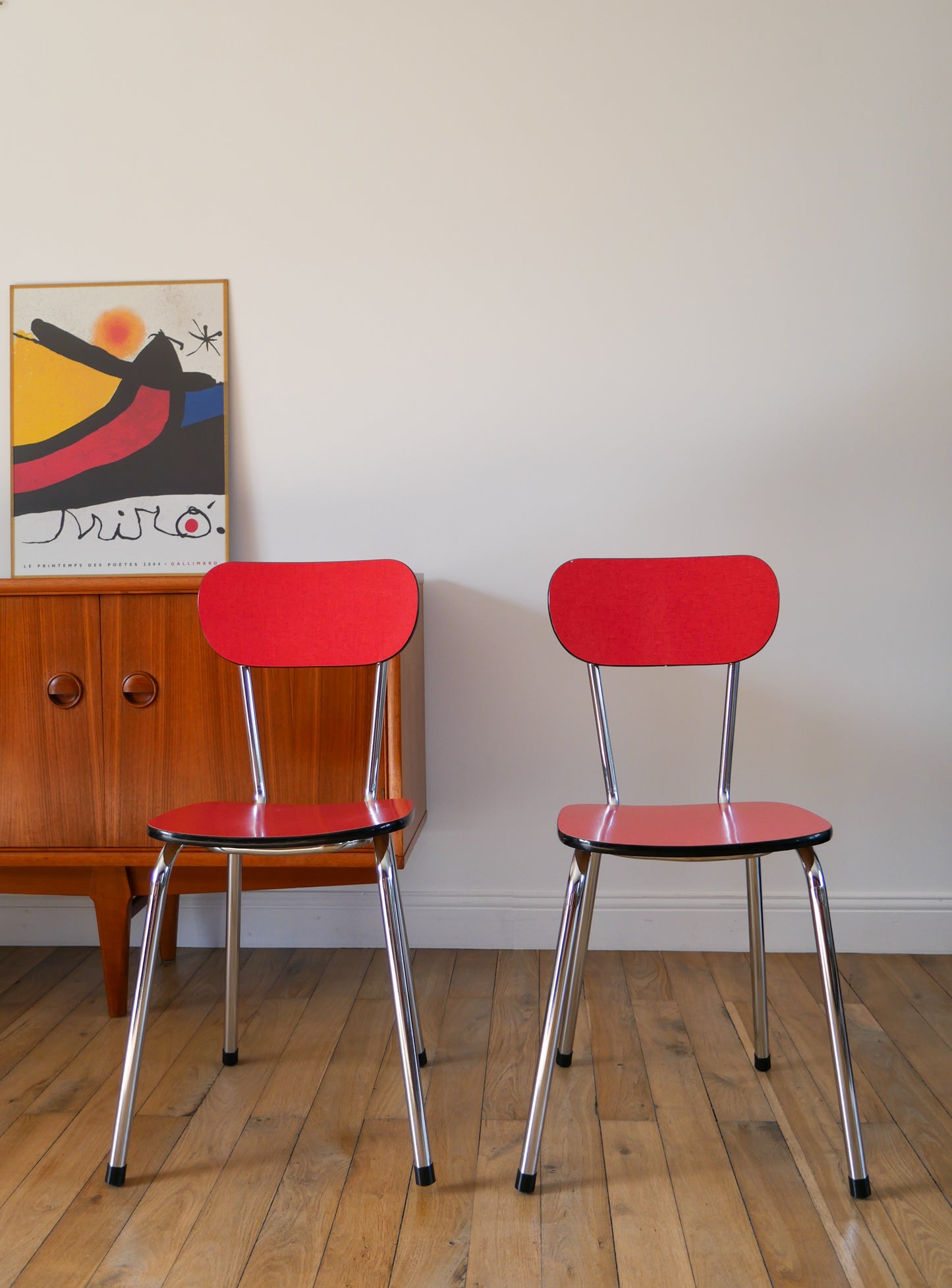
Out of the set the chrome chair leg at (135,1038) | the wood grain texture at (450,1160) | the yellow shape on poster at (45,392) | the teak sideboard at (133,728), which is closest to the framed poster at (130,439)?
the yellow shape on poster at (45,392)

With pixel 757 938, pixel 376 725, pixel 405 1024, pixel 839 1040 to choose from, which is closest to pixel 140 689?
pixel 376 725

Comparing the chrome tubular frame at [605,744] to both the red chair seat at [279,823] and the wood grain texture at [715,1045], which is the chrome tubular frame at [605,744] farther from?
the wood grain texture at [715,1045]

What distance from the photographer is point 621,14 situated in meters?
2.24

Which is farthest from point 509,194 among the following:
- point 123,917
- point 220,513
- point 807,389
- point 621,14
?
point 123,917

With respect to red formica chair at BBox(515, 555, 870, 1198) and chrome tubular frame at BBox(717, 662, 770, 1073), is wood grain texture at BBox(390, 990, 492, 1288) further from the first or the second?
chrome tubular frame at BBox(717, 662, 770, 1073)

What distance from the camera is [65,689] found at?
200 cm

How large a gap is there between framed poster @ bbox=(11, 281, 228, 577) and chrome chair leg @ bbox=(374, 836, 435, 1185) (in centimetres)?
117

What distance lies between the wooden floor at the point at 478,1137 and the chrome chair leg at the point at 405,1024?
5cm

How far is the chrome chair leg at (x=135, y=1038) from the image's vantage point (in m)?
1.35

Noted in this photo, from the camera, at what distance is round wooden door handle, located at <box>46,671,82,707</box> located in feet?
6.57

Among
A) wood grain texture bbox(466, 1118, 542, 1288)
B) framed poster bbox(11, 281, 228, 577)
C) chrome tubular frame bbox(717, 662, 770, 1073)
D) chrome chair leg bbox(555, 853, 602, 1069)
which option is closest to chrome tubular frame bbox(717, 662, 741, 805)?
chrome tubular frame bbox(717, 662, 770, 1073)

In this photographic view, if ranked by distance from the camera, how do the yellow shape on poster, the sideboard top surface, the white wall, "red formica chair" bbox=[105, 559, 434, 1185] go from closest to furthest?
"red formica chair" bbox=[105, 559, 434, 1185]
the sideboard top surface
the white wall
the yellow shape on poster

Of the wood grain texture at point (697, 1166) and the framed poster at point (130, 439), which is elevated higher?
the framed poster at point (130, 439)

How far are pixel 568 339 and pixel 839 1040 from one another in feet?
5.32
